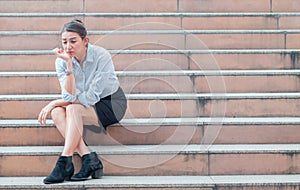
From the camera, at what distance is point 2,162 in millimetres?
4066

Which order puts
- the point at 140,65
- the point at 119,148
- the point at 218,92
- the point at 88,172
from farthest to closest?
1. the point at 140,65
2. the point at 218,92
3. the point at 119,148
4. the point at 88,172

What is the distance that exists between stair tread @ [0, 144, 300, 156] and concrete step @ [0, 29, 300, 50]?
1637mm

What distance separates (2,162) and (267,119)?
2.18m

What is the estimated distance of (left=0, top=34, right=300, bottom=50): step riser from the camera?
5649 mm

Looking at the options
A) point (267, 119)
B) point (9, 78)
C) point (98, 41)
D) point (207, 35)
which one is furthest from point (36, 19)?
point (267, 119)

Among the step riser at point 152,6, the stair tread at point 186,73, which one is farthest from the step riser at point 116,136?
the step riser at point 152,6

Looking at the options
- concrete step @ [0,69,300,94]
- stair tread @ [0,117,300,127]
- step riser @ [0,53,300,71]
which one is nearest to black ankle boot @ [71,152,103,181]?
stair tread @ [0,117,300,127]

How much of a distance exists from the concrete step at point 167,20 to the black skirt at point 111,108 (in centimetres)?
194

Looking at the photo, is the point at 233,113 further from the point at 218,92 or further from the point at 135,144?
the point at 135,144

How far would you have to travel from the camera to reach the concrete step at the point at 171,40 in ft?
18.6

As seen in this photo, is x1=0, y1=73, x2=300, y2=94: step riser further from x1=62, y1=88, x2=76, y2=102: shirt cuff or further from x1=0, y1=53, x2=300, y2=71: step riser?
x1=62, y1=88, x2=76, y2=102: shirt cuff

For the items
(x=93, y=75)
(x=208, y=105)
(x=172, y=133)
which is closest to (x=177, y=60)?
(x=208, y=105)

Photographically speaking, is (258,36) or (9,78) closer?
(9,78)

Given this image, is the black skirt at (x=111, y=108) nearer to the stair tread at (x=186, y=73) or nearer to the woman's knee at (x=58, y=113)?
the woman's knee at (x=58, y=113)
